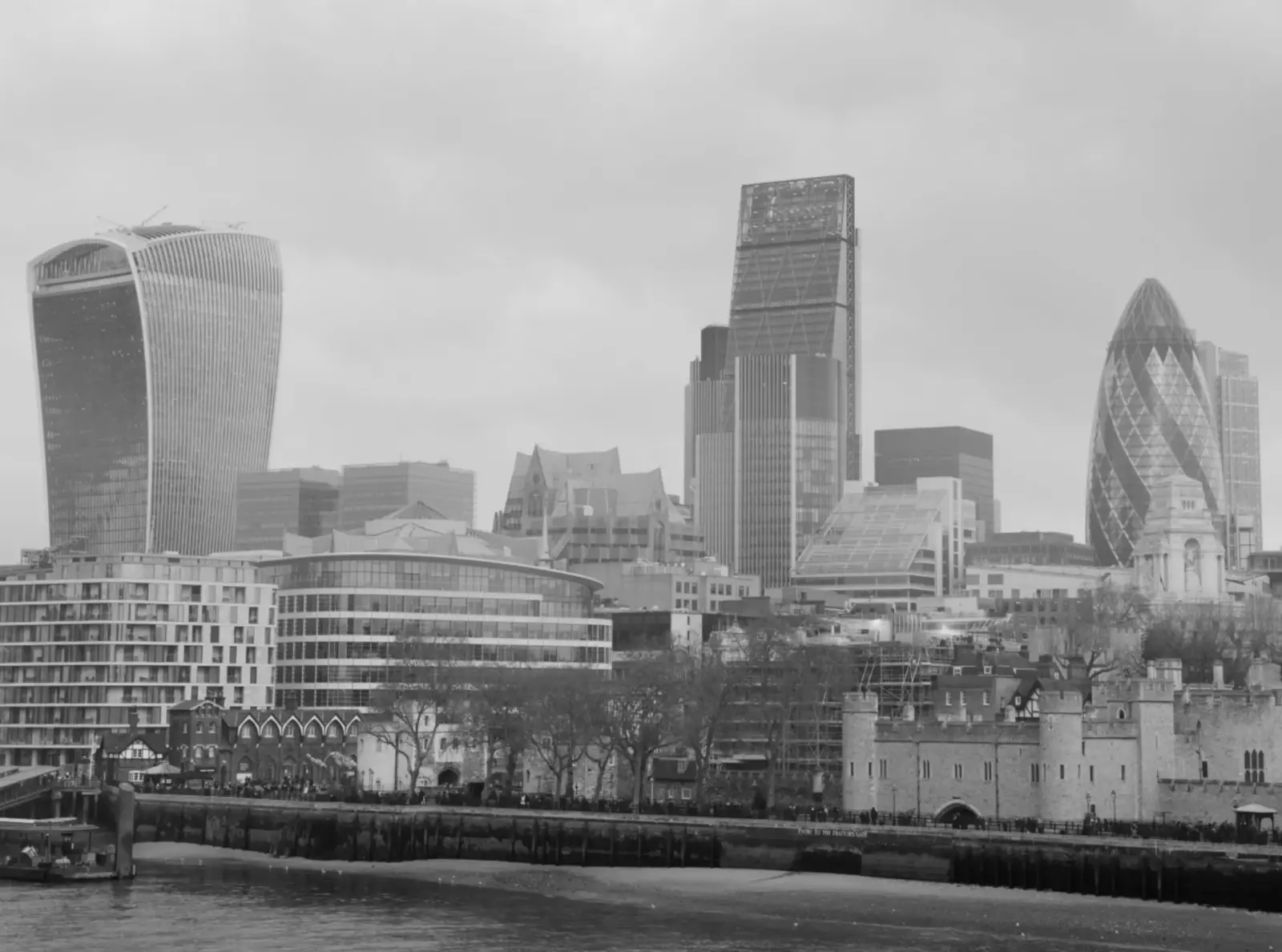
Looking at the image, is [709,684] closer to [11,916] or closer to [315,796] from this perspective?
[315,796]

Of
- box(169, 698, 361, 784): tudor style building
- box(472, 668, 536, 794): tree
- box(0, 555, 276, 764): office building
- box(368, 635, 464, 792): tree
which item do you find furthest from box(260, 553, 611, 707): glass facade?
box(472, 668, 536, 794): tree

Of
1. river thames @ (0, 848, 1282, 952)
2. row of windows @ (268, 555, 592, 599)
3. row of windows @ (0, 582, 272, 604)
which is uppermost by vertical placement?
row of windows @ (268, 555, 592, 599)

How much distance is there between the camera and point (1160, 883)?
3844 inches

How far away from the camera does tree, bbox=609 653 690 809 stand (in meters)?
138

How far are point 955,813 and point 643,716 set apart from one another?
28.7 meters

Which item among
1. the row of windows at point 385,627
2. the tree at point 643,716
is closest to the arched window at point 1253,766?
the tree at point 643,716

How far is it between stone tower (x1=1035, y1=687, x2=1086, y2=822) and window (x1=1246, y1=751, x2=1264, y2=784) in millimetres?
8971

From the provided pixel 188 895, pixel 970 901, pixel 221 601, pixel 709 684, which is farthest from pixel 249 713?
pixel 970 901

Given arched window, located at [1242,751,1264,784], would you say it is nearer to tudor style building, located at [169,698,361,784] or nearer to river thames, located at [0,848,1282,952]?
river thames, located at [0,848,1282,952]

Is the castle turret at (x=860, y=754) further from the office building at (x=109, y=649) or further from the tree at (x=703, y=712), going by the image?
the office building at (x=109, y=649)

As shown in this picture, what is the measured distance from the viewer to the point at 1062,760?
113 meters

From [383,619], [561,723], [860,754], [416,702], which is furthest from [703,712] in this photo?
[383,619]

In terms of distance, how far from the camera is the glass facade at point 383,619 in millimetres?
186375

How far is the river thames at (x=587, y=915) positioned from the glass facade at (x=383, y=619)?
65867 millimetres
